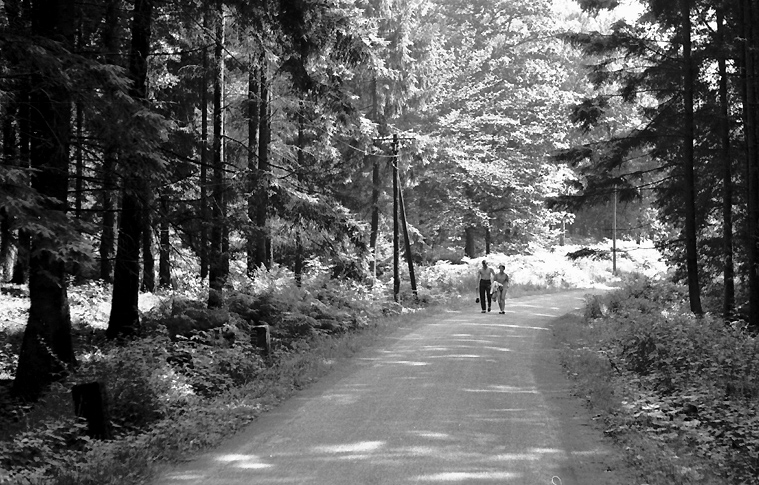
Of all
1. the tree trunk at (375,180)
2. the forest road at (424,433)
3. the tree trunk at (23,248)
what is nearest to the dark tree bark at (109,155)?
the tree trunk at (23,248)

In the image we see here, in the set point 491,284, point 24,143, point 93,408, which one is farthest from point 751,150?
point 24,143

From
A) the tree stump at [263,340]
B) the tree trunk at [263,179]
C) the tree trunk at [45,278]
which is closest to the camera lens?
the tree trunk at [45,278]

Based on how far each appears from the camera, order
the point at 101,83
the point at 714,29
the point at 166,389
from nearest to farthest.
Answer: the point at 101,83, the point at 166,389, the point at 714,29

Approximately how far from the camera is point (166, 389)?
916 cm

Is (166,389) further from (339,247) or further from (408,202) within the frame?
(408,202)

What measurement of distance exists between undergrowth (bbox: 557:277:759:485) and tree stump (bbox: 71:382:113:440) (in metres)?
5.32

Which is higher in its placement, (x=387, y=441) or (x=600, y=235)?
(x=600, y=235)

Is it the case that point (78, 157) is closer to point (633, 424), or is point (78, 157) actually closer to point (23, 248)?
point (23, 248)

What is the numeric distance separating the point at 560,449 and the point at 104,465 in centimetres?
428

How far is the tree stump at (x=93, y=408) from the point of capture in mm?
7410

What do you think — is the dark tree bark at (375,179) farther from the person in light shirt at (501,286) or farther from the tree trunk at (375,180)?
the person in light shirt at (501,286)

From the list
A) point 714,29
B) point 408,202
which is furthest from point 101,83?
point 408,202

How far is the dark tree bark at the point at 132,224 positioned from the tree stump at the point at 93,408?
318 cm

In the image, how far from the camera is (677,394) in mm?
9203
